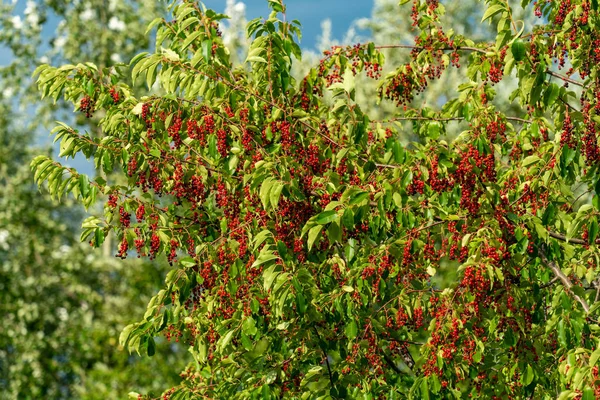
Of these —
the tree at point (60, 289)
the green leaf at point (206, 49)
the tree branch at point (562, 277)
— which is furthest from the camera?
the tree at point (60, 289)

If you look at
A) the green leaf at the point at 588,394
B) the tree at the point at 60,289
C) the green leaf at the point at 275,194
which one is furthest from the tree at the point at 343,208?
the tree at the point at 60,289

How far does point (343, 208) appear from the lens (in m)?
4.91

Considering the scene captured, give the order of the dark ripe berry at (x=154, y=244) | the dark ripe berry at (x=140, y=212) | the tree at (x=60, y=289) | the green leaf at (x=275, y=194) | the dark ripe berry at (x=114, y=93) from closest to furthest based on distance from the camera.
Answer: the green leaf at (x=275, y=194) → the dark ripe berry at (x=154, y=244) → the dark ripe berry at (x=140, y=212) → the dark ripe berry at (x=114, y=93) → the tree at (x=60, y=289)

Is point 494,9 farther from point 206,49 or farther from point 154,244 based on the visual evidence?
point 154,244

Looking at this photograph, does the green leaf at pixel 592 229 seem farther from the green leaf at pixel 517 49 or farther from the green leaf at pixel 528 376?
the green leaf at pixel 517 49

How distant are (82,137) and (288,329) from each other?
2.35 m

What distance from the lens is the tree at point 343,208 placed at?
5273mm

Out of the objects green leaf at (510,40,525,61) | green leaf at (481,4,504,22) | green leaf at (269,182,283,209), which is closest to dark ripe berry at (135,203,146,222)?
green leaf at (269,182,283,209)

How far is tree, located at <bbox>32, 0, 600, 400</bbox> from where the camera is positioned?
17.3ft

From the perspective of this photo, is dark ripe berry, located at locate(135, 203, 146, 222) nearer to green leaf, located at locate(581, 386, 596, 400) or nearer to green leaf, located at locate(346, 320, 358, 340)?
green leaf, located at locate(346, 320, 358, 340)

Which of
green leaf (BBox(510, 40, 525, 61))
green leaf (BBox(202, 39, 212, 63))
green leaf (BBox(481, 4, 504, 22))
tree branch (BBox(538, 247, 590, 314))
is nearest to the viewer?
green leaf (BBox(510, 40, 525, 61))

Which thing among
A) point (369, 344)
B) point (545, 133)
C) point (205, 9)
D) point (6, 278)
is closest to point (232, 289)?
point (369, 344)

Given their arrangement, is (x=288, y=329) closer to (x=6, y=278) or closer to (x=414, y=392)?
(x=414, y=392)

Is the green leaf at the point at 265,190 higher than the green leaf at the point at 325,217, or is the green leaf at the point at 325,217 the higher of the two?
the green leaf at the point at 265,190
